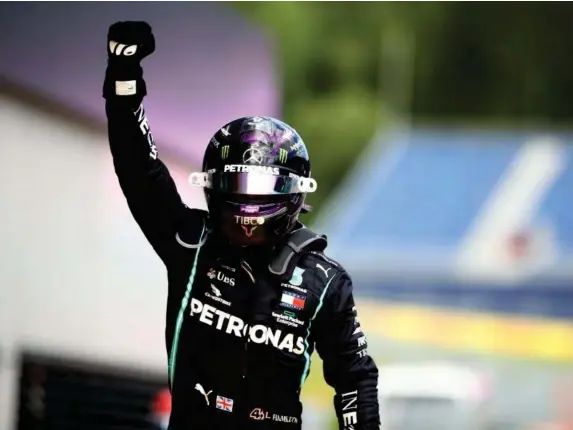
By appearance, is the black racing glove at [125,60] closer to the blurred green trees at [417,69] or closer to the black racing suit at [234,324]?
the black racing suit at [234,324]

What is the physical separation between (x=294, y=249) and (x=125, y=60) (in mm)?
740

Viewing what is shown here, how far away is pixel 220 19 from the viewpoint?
27.3ft

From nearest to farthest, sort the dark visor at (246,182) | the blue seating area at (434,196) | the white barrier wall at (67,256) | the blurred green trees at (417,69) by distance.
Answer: the dark visor at (246,182) → the white barrier wall at (67,256) → the blue seating area at (434,196) → the blurred green trees at (417,69)

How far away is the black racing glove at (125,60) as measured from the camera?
3.62m

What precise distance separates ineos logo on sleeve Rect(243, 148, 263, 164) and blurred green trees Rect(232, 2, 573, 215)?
75.8 feet

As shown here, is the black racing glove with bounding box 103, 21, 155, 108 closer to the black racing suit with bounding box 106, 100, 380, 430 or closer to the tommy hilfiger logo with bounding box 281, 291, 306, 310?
the black racing suit with bounding box 106, 100, 380, 430

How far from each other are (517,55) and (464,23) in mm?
1591

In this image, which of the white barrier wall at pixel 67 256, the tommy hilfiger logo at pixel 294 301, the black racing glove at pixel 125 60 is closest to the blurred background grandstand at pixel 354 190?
the white barrier wall at pixel 67 256

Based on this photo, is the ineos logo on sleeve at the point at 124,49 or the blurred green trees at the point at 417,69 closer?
the ineos logo on sleeve at the point at 124,49

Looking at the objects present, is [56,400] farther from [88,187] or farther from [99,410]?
[88,187]

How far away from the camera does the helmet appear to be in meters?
3.60

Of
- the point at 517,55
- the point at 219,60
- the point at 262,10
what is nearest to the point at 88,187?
the point at 219,60

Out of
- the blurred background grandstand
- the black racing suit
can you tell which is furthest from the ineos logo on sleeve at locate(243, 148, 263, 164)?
the blurred background grandstand

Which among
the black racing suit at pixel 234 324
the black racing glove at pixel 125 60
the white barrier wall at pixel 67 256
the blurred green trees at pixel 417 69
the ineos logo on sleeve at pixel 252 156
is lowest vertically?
the black racing suit at pixel 234 324
